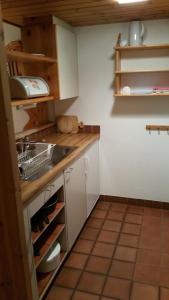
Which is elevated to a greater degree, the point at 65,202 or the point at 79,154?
the point at 79,154

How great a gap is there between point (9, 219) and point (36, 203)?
33 centimetres

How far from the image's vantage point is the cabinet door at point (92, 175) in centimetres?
258

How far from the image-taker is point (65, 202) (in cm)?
203

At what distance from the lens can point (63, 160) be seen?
201cm

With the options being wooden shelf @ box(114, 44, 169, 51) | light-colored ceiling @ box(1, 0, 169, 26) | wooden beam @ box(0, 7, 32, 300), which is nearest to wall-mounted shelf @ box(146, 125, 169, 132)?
wooden shelf @ box(114, 44, 169, 51)

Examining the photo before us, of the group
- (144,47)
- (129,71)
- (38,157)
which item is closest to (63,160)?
(38,157)

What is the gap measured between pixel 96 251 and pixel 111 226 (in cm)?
42

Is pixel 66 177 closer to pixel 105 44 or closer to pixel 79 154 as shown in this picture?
pixel 79 154

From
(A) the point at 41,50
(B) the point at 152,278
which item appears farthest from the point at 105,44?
(B) the point at 152,278

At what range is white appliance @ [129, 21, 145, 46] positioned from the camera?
2414mm

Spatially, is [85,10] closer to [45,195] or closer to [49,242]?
[45,195]

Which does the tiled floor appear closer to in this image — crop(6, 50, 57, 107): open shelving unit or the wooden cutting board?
the wooden cutting board

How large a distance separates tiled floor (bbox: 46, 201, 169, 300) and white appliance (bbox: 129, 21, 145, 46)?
1.84 m

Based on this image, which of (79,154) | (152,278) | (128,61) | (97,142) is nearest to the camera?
(152,278)
